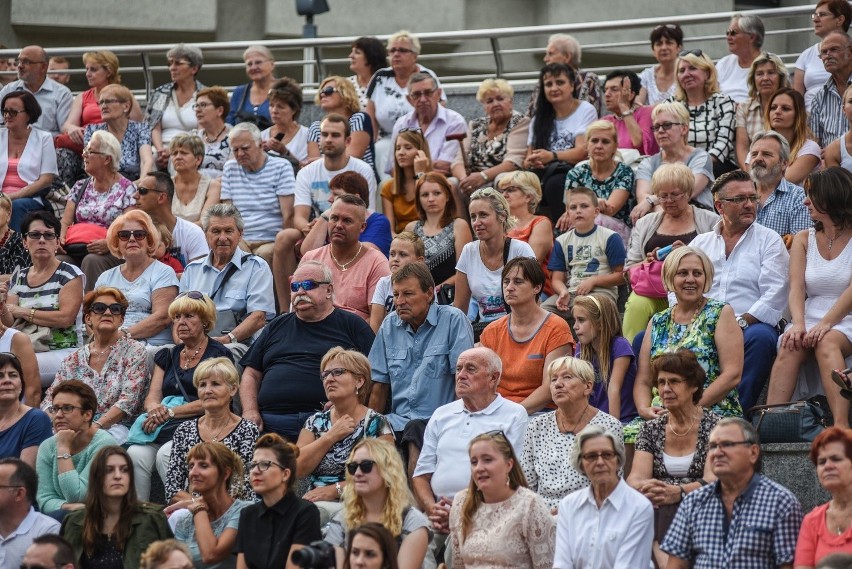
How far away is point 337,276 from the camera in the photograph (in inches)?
416

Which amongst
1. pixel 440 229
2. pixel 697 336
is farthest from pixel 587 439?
pixel 440 229

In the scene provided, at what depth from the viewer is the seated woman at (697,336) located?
27.7 feet

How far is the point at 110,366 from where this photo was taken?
973 cm

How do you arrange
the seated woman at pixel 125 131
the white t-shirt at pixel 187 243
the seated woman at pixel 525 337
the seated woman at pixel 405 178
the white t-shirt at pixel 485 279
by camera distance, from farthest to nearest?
the seated woman at pixel 125 131 → the seated woman at pixel 405 178 → the white t-shirt at pixel 187 243 → the white t-shirt at pixel 485 279 → the seated woman at pixel 525 337

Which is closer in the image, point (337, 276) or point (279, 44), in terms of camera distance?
point (337, 276)

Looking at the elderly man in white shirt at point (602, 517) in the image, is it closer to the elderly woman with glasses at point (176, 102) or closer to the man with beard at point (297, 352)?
the man with beard at point (297, 352)

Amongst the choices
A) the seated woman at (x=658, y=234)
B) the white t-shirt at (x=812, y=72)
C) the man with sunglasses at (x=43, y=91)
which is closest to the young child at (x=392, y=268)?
the seated woman at (x=658, y=234)

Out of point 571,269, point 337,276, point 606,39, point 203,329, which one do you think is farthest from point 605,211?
point 606,39

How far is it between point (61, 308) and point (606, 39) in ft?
35.0

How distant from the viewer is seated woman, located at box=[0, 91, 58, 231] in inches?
510

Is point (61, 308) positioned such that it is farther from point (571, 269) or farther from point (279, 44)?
point (279, 44)

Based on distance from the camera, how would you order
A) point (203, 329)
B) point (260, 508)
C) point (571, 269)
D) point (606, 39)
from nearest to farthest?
point (260, 508) → point (203, 329) → point (571, 269) → point (606, 39)

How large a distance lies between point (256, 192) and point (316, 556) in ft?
19.6

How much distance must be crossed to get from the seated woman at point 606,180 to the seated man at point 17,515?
427 centimetres
